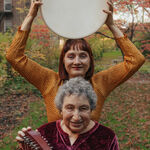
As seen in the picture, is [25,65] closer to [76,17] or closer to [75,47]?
[75,47]

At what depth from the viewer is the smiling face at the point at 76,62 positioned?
1816mm

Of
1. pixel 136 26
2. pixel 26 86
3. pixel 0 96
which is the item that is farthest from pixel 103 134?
pixel 136 26

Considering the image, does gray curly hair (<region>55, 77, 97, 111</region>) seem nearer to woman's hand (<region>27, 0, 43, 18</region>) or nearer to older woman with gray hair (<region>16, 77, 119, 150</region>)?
older woman with gray hair (<region>16, 77, 119, 150</region>)

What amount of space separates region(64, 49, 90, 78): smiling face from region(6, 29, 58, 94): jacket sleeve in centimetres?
22

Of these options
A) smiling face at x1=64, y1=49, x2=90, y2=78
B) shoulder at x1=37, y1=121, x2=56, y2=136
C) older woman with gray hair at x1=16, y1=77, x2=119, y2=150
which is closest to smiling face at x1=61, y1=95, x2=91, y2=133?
older woman with gray hair at x1=16, y1=77, x2=119, y2=150

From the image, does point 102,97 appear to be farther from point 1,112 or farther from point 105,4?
point 1,112

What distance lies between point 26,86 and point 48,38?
3.08 metres

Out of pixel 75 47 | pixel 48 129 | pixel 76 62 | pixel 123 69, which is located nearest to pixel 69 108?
pixel 48 129

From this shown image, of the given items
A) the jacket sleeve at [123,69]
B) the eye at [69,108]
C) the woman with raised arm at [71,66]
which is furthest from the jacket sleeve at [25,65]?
the eye at [69,108]

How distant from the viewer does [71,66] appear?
6.05ft

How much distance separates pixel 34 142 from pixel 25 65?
729mm

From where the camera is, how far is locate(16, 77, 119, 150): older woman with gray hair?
1445 mm

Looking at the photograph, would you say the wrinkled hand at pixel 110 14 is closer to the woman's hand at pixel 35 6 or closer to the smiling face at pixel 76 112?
the woman's hand at pixel 35 6

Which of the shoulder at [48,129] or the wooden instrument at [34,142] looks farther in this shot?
the shoulder at [48,129]
